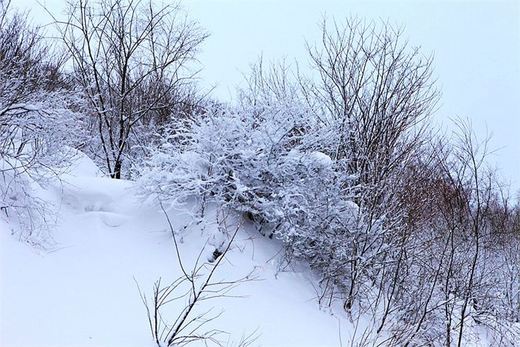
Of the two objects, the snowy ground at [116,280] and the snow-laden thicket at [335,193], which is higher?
the snow-laden thicket at [335,193]

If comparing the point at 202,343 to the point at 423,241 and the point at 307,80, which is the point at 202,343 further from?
the point at 307,80

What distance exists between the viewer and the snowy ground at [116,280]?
12.0 feet

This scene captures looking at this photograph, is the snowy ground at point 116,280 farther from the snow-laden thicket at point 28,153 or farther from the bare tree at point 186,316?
the snow-laden thicket at point 28,153

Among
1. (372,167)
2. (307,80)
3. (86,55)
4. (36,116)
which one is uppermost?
(307,80)

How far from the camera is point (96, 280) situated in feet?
14.8

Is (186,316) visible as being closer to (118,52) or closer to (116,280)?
(116,280)

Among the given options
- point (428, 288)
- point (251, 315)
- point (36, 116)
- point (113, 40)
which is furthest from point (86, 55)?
point (428, 288)

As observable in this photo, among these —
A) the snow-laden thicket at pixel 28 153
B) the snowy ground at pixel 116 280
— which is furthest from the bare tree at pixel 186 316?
the snow-laden thicket at pixel 28 153

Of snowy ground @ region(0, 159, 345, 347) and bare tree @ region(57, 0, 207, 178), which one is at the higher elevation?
bare tree @ region(57, 0, 207, 178)

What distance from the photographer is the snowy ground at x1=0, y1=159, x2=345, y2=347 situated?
12.0 feet

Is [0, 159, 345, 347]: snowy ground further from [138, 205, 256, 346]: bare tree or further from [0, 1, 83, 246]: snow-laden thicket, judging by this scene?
[0, 1, 83, 246]: snow-laden thicket

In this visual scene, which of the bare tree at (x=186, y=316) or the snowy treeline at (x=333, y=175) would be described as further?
the snowy treeline at (x=333, y=175)

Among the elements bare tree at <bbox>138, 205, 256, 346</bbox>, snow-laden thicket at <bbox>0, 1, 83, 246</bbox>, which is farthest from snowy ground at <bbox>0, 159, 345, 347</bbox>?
snow-laden thicket at <bbox>0, 1, 83, 246</bbox>

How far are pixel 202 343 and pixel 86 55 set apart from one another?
8182 mm
